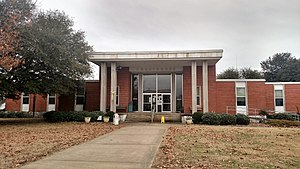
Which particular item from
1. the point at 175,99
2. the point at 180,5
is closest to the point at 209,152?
the point at 180,5

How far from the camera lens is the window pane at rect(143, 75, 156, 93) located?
1075 inches

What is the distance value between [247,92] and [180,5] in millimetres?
14292

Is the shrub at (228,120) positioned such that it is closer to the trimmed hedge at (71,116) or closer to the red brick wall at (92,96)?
the trimmed hedge at (71,116)

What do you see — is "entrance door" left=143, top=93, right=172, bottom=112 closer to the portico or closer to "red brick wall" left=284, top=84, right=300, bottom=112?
the portico

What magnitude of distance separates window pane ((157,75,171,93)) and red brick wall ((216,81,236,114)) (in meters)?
4.98

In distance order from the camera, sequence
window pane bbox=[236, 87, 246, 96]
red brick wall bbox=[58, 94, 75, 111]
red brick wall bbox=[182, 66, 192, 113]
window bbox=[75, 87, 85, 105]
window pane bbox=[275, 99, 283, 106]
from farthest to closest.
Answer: window bbox=[75, 87, 85, 105] → red brick wall bbox=[58, 94, 75, 111] → window pane bbox=[275, 99, 283, 106] → window pane bbox=[236, 87, 246, 96] → red brick wall bbox=[182, 66, 192, 113]

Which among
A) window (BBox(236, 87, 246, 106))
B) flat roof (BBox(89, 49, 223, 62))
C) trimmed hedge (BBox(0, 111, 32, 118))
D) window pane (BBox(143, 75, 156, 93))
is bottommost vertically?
trimmed hedge (BBox(0, 111, 32, 118))

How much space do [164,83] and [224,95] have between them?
20.4 ft

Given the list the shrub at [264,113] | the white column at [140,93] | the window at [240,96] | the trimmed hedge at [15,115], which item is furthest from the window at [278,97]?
the trimmed hedge at [15,115]

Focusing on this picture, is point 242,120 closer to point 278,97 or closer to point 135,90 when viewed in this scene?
point 278,97

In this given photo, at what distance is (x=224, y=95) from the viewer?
86.0 ft

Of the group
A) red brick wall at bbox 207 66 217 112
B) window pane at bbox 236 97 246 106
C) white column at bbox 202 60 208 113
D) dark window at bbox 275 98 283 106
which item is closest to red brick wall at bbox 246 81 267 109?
window pane at bbox 236 97 246 106

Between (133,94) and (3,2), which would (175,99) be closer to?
(133,94)

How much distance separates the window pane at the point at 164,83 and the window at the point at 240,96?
692cm
